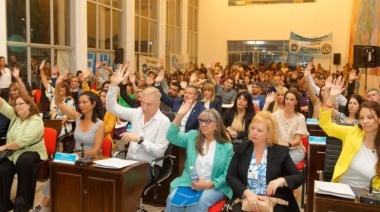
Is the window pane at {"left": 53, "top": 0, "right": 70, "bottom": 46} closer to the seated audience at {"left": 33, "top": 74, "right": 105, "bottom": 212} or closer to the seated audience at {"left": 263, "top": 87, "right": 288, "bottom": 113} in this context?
the seated audience at {"left": 33, "top": 74, "right": 105, "bottom": 212}

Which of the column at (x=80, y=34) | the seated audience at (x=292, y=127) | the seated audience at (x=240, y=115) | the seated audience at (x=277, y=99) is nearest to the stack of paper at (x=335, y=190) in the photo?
the seated audience at (x=292, y=127)

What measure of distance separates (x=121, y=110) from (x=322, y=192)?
7.92 feet

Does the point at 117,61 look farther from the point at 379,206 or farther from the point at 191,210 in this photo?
the point at 379,206

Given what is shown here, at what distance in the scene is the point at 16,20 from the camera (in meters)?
8.77

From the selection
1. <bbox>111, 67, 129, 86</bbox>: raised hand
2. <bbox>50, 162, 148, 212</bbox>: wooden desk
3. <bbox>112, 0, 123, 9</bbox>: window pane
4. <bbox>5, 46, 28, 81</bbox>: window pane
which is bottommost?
<bbox>50, 162, 148, 212</bbox>: wooden desk

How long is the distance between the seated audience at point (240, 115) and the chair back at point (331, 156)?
1.51 metres

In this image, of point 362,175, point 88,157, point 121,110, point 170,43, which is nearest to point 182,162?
point 121,110

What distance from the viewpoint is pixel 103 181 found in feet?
10.3

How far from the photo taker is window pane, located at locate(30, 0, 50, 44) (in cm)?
925

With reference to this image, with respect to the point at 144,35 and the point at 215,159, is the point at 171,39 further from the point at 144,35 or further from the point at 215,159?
the point at 215,159

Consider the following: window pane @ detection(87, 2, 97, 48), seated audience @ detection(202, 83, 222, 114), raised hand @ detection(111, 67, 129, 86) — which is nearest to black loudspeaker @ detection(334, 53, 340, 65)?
window pane @ detection(87, 2, 97, 48)

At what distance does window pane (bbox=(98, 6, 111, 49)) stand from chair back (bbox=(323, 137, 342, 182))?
32.7 ft

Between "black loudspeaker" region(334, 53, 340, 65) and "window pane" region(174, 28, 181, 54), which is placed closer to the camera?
"window pane" region(174, 28, 181, 54)

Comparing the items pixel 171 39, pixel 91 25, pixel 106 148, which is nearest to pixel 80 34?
pixel 91 25
